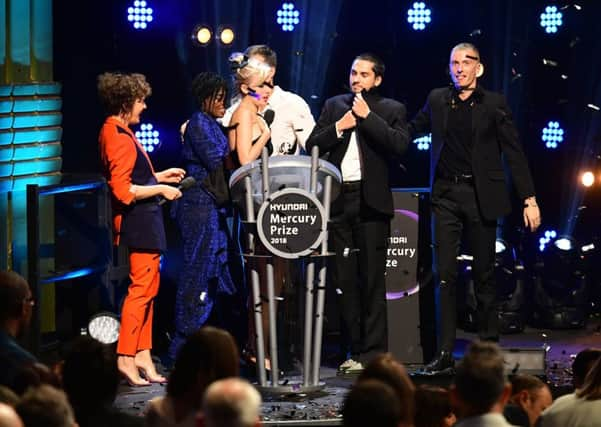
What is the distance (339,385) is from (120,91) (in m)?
2.24

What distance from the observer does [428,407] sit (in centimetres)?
572

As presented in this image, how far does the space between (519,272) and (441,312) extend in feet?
6.04

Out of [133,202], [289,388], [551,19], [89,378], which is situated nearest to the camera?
[89,378]

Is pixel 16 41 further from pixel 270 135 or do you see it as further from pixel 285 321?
pixel 285 321

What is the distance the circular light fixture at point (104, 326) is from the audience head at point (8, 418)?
16.1 ft

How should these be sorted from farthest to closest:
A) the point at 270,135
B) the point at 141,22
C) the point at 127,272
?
the point at 141,22, the point at 127,272, the point at 270,135

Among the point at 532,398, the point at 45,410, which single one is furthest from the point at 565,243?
the point at 45,410

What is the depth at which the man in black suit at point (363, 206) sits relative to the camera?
9.46 m

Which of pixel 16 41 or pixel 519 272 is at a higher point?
pixel 16 41

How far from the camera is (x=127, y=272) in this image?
32.5 ft

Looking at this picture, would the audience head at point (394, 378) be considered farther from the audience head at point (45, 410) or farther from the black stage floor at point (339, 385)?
the black stage floor at point (339, 385)

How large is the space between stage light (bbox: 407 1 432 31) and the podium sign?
3.49 meters

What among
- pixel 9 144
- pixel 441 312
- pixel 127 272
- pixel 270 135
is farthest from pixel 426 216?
pixel 9 144

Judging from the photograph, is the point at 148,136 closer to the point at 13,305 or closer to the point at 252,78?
the point at 252,78
